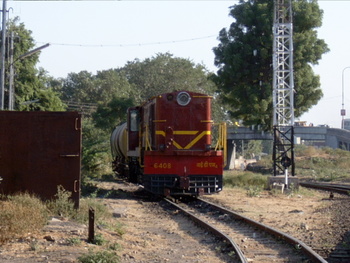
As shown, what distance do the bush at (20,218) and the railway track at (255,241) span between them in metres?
3.45

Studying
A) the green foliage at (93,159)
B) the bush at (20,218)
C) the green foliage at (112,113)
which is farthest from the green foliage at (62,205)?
the green foliage at (112,113)

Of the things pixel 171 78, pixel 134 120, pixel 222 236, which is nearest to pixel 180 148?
pixel 134 120

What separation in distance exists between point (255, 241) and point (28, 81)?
36014 millimetres

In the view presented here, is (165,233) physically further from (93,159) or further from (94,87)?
(94,87)

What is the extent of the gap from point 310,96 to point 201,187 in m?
20.1

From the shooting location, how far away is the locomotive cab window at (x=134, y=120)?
74.0 ft

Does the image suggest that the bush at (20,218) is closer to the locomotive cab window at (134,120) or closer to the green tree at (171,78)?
the locomotive cab window at (134,120)

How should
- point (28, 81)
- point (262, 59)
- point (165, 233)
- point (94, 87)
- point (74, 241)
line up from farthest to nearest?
1. point (94, 87)
2. point (28, 81)
3. point (262, 59)
4. point (165, 233)
5. point (74, 241)

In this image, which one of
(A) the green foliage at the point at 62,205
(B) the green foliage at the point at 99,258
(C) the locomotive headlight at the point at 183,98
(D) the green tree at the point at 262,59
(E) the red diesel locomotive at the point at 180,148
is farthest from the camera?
(D) the green tree at the point at 262,59

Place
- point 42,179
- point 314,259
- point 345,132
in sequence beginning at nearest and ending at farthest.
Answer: point 314,259 → point 42,179 → point 345,132

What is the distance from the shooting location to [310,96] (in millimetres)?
36438

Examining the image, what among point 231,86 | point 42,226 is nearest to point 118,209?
point 42,226

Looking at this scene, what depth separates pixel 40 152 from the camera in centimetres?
1224

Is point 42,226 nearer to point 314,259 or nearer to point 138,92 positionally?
point 314,259
